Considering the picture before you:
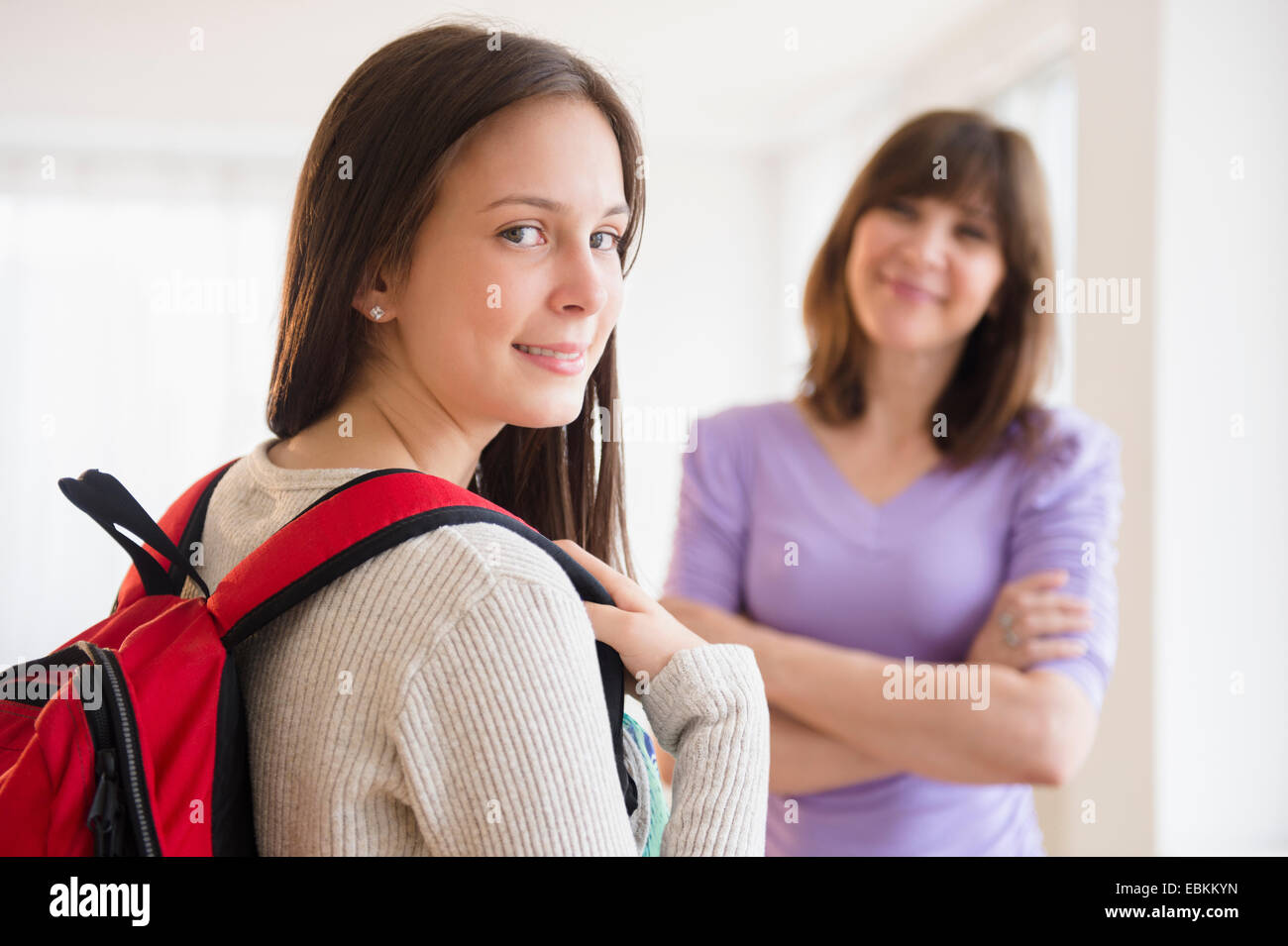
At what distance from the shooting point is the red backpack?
58cm

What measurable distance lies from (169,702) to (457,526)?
0.20m

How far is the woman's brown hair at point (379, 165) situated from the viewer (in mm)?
748

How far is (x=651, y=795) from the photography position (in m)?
0.78

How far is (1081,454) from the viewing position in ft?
4.79

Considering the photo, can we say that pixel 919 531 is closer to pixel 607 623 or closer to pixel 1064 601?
pixel 1064 601

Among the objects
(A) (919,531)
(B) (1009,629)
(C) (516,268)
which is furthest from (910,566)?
(C) (516,268)

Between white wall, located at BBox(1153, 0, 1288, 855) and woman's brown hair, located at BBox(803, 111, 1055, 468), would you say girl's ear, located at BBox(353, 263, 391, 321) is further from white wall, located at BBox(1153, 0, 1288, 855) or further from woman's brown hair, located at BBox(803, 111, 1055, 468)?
white wall, located at BBox(1153, 0, 1288, 855)

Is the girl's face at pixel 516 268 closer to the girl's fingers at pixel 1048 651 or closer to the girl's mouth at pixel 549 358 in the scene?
the girl's mouth at pixel 549 358

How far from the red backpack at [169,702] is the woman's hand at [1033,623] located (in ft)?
A: 2.80

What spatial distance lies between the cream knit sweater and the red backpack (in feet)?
0.06

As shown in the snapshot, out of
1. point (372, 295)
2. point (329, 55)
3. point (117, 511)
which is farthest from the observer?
point (329, 55)

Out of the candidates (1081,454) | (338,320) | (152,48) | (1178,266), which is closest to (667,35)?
(152,48)
